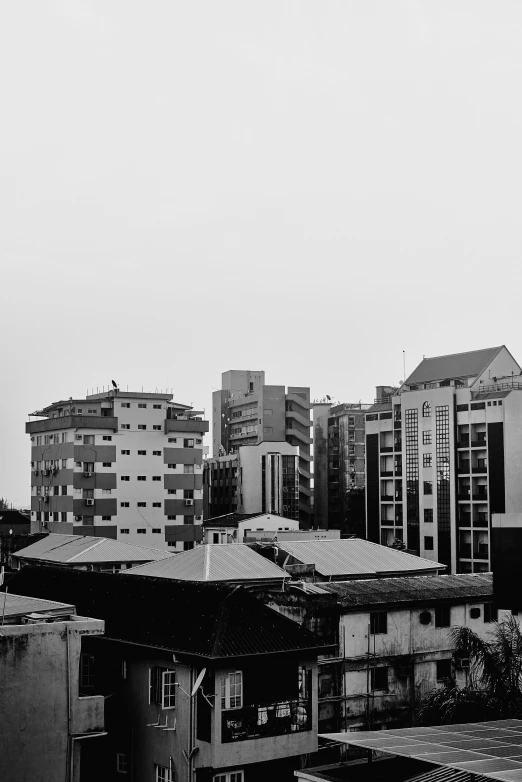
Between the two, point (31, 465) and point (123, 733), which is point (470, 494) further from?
point (123, 733)

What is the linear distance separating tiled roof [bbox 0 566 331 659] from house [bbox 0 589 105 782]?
2.86m

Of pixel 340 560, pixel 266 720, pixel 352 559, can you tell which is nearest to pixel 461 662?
pixel 340 560

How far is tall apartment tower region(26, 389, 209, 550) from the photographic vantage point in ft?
220

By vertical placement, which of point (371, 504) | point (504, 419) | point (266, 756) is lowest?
point (266, 756)

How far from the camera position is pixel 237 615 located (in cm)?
2336

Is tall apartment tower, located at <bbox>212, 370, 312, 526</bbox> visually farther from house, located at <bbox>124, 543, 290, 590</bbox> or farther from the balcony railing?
the balcony railing

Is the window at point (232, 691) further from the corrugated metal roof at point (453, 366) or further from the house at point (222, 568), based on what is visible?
the corrugated metal roof at point (453, 366)

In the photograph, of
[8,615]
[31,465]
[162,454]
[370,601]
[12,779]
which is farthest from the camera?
[31,465]

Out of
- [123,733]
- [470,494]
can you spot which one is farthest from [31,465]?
[123,733]

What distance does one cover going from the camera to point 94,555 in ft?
137

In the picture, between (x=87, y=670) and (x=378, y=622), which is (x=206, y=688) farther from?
(x=378, y=622)

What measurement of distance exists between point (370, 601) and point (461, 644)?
4674 mm

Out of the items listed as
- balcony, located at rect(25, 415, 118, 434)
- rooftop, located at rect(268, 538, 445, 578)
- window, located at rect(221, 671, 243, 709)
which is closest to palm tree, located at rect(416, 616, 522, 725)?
window, located at rect(221, 671, 243, 709)

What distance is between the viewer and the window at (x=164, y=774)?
22.2 metres
